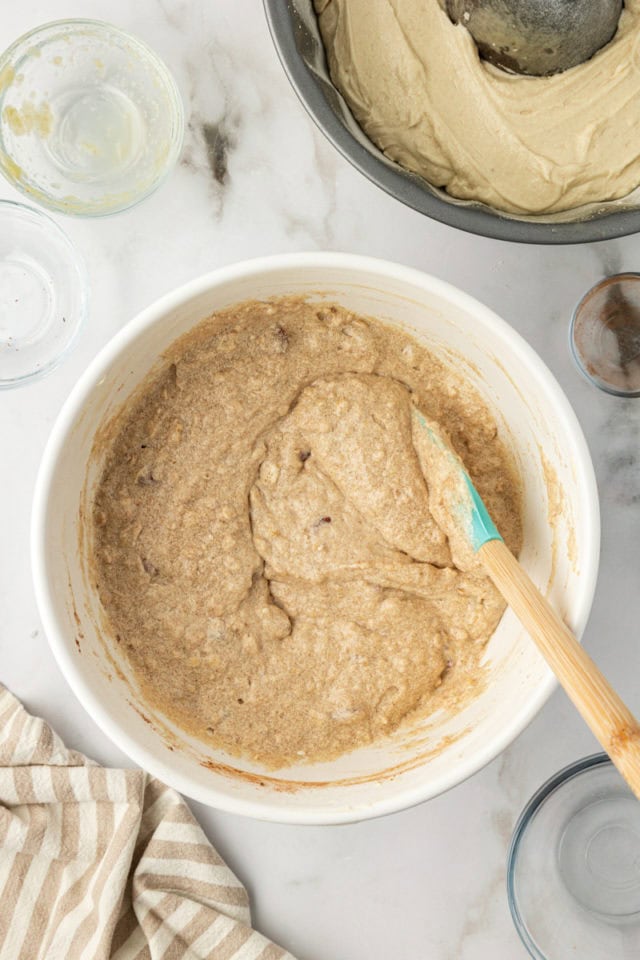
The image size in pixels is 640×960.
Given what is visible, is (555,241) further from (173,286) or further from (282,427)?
(173,286)

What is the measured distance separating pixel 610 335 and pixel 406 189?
0.51m

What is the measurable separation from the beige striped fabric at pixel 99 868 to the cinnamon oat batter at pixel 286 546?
0.25 m

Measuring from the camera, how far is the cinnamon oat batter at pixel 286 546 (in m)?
1.44

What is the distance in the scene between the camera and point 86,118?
5.30 ft

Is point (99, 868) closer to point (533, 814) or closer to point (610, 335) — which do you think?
point (533, 814)

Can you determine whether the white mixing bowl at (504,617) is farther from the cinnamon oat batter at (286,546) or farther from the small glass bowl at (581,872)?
the small glass bowl at (581,872)

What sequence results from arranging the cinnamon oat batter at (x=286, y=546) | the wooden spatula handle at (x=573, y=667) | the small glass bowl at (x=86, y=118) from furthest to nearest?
the small glass bowl at (x=86, y=118) < the cinnamon oat batter at (x=286, y=546) < the wooden spatula handle at (x=573, y=667)

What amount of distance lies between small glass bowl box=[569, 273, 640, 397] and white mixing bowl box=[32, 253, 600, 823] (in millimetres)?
244

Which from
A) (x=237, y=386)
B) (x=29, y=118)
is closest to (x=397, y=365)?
(x=237, y=386)

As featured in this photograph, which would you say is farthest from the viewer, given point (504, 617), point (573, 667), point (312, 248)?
point (312, 248)

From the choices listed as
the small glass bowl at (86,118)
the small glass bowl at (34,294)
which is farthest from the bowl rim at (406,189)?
the small glass bowl at (34,294)

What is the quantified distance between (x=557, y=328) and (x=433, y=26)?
1.63 ft

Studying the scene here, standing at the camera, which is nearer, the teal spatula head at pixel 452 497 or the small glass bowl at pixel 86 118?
the teal spatula head at pixel 452 497

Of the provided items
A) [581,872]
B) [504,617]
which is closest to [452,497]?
[504,617]
